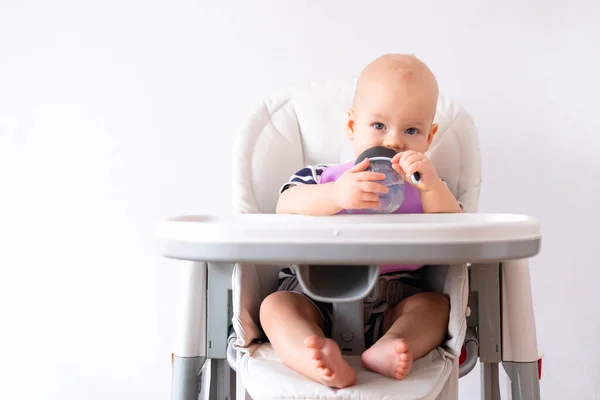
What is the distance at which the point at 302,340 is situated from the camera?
84 cm

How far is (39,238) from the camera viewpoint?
151 centimetres

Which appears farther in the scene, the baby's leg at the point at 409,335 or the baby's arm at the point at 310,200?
the baby's arm at the point at 310,200

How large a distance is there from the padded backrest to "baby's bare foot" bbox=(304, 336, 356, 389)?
0.38 metres

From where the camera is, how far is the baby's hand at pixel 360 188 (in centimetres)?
82

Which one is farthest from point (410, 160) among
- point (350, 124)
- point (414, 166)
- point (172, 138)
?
point (172, 138)

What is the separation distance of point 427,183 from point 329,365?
27 cm

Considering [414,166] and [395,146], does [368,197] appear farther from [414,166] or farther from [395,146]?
[395,146]

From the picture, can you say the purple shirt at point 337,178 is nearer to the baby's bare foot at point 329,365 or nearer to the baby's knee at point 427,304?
the baby's knee at point 427,304

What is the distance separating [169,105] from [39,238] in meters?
0.42

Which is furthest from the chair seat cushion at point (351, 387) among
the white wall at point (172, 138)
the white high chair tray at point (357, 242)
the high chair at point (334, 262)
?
the white wall at point (172, 138)

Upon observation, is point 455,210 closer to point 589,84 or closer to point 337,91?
point 337,91

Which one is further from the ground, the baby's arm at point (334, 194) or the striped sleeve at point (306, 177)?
the striped sleeve at point (306, 177)

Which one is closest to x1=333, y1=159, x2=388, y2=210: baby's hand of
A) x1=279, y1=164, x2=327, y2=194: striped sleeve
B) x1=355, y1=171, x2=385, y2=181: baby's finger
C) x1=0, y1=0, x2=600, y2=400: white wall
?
x1=355, y1=171, x2=385, y2=181: baby's finger

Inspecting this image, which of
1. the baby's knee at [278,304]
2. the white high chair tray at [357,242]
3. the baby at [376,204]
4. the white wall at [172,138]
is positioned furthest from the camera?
the white wall at [172,138]
